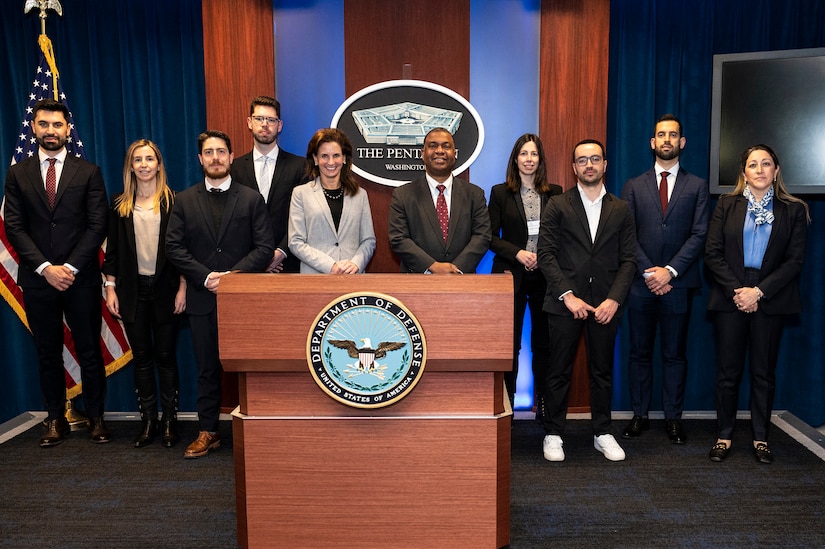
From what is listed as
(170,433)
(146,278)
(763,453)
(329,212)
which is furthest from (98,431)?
(763,453)

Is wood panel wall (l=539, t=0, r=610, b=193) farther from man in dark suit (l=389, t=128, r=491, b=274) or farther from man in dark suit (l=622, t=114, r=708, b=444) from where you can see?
man in dark suit (l=389, t=128, r=491, b=274)

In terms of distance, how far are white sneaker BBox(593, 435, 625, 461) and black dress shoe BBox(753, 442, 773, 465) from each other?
27.9 inches

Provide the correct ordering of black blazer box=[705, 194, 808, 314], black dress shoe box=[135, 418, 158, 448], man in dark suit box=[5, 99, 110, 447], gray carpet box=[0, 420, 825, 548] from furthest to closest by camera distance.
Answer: black dress shoe box=[135, 418, 158, 448] → man in dark suit box=[5, 99, 110, 447] → black blazer box=[705, 194, 808, 314] → gray carpet box=[0, 420, 825, 548]

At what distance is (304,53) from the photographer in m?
4.36

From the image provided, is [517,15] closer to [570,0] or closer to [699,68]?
[570,0]

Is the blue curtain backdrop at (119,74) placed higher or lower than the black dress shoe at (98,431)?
higher

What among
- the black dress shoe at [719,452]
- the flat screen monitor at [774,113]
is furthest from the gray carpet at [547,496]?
the flat screen monitor at [774,113]

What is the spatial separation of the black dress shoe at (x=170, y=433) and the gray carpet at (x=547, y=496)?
6 cm

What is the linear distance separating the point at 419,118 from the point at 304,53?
0.87m

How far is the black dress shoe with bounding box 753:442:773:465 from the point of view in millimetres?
3564

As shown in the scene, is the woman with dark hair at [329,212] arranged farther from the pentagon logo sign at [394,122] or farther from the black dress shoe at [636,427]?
the black dress shoe at [636,427]

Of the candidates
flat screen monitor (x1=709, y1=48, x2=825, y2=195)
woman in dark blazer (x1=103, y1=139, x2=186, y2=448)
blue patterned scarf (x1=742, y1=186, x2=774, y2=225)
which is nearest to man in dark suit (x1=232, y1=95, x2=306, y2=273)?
woman in dark blazer (x1=103, y1=139, x2=186, y2=448)

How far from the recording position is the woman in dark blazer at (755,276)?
3.52 meters

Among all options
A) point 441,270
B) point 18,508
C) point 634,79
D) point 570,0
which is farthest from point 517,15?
point 18,508
